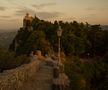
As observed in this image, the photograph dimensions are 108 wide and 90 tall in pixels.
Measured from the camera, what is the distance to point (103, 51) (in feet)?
191

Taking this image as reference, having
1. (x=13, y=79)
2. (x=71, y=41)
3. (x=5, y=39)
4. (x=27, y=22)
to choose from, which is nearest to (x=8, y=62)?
(x=13, y=79)

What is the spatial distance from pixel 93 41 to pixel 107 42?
11.2ft

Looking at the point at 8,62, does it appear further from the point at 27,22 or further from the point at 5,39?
the point at 5,39

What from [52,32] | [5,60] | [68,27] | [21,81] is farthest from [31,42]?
[21,81]

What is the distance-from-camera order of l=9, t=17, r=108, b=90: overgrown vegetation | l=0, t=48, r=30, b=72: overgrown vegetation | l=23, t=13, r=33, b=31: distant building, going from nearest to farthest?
1. l=0, t=48, r=30, b=72: overgrown vegetation
2. l=9, t=17, r=108, b=90: overgrown vegetation
3. l=23, t=13, r=33, b=31: distant building

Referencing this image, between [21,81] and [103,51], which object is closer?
[21,81]

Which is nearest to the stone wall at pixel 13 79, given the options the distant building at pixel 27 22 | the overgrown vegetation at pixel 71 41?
the overgrown vegetation at pixel 71 41

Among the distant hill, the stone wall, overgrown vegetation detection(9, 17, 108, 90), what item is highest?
the stone wall

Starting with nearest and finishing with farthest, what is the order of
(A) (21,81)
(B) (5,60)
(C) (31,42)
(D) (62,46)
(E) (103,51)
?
(A) (21,81), (B) (5,60), (C) (31,42), (D) (62,46), (E) (103,51)

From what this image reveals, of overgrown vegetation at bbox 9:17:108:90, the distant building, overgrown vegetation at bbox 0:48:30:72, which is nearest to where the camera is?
overgrown vegetation at bbox 0:48:30:72

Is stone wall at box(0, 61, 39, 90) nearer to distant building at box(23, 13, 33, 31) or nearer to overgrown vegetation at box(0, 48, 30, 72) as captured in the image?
overgrown vegetation at box(0, 48, 30, 72)

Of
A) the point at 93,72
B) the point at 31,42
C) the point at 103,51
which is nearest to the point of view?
the point at 93,72

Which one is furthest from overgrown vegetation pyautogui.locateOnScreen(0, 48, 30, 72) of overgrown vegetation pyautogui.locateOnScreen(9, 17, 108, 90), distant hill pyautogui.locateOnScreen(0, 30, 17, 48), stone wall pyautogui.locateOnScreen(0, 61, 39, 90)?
distant hill pyautogui.locateOnScreen(0, 30, 17, 48)

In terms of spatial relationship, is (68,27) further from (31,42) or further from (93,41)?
(31,42)
